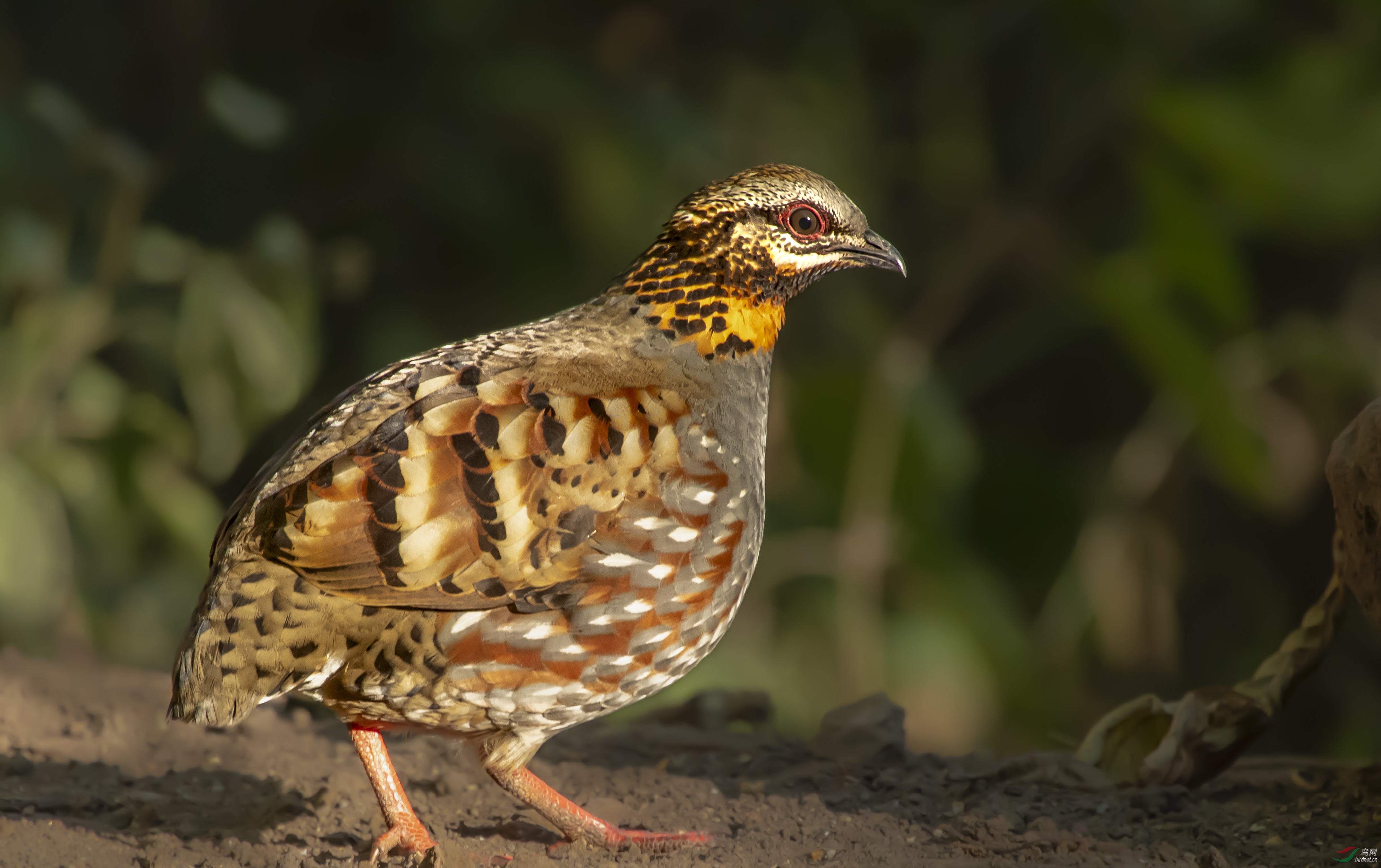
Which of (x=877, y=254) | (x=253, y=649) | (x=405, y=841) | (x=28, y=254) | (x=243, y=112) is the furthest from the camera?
(x=28, y=254)

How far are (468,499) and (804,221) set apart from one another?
1227mm

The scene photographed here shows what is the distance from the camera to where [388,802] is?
3342 millimetres

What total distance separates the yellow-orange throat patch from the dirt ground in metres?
1.25

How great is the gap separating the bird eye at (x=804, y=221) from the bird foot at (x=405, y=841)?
1812 mm

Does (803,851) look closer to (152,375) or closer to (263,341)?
(263,341)

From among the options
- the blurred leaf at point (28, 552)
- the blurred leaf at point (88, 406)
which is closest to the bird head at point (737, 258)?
the blurred leaf at point (28, 552)

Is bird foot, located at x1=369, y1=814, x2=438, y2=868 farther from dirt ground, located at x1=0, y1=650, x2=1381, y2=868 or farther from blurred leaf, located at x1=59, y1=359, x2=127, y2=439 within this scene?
blurred leaf, located at x1=59, y1=359, x2=127, y2=439

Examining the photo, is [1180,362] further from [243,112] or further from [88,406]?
[88,406]

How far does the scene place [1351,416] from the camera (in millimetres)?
6504

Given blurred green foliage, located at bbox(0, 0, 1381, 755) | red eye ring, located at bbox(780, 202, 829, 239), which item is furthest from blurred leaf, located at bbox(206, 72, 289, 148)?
red eye ring, located at bbox(780, 202, 829, 239)

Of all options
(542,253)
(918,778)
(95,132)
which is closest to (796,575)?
(542,253)

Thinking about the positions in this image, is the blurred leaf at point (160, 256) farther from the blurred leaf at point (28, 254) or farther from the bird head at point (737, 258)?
the bird head at point (737, 258)

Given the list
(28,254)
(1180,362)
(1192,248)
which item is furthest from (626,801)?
(28,254)

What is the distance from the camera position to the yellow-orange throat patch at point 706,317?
353 centimetres
